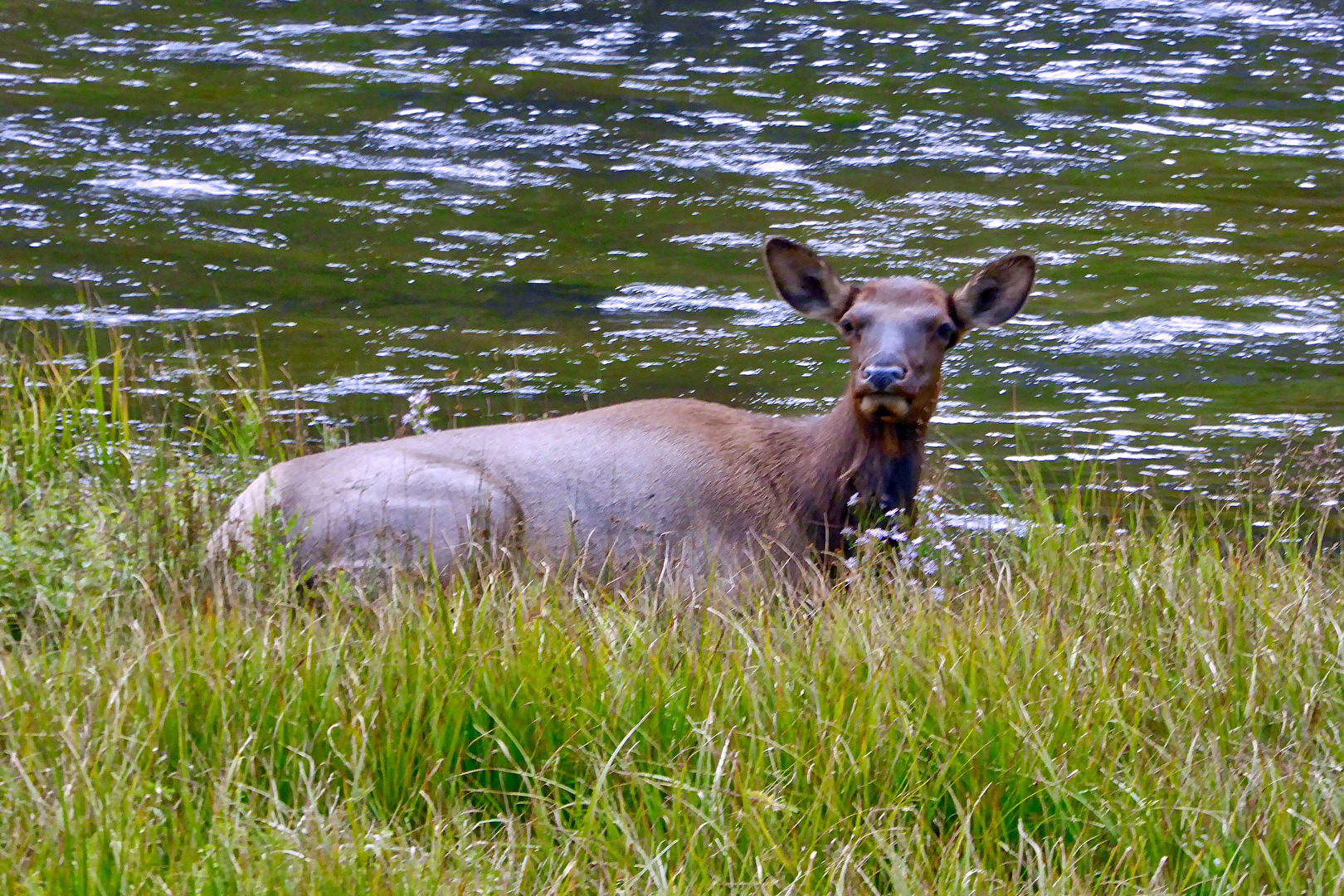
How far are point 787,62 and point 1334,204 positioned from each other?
6.28 m

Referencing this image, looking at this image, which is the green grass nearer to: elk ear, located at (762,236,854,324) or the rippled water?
elk ear, located at (762,236,854,324)

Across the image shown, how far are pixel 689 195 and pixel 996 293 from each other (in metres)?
7.57

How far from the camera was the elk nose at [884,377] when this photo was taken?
6.40m

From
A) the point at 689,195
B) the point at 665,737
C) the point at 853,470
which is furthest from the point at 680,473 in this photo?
the point at 689,195

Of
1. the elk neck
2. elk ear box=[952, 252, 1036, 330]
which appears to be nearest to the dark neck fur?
the elk neck

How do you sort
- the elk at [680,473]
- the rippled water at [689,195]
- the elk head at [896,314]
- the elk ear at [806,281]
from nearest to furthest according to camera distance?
the elk at [680,473] → the elk head at [896,314] → the elk ear at [806,281] → the rippled water at [689,195]

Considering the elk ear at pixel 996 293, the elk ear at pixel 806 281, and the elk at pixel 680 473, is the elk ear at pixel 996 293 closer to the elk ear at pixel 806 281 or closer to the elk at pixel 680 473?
the elk at pixel 680 473

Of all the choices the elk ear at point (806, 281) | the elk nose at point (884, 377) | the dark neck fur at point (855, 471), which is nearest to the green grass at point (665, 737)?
the elk nose at point (884, 377)

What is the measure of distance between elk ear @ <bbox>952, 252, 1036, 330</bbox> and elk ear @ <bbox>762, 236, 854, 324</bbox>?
1.58ft

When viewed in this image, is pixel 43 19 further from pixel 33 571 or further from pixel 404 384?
pixel 33 571

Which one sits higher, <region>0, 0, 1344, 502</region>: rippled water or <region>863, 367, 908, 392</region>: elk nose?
<region>863, 367, 908, 392</region>: elk nose

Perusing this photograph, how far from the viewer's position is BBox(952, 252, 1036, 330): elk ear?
685cm

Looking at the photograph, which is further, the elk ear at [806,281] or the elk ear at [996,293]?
the elk ear at [806,281]

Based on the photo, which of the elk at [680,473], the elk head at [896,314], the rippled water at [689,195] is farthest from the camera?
the rippled water at [689,195]
